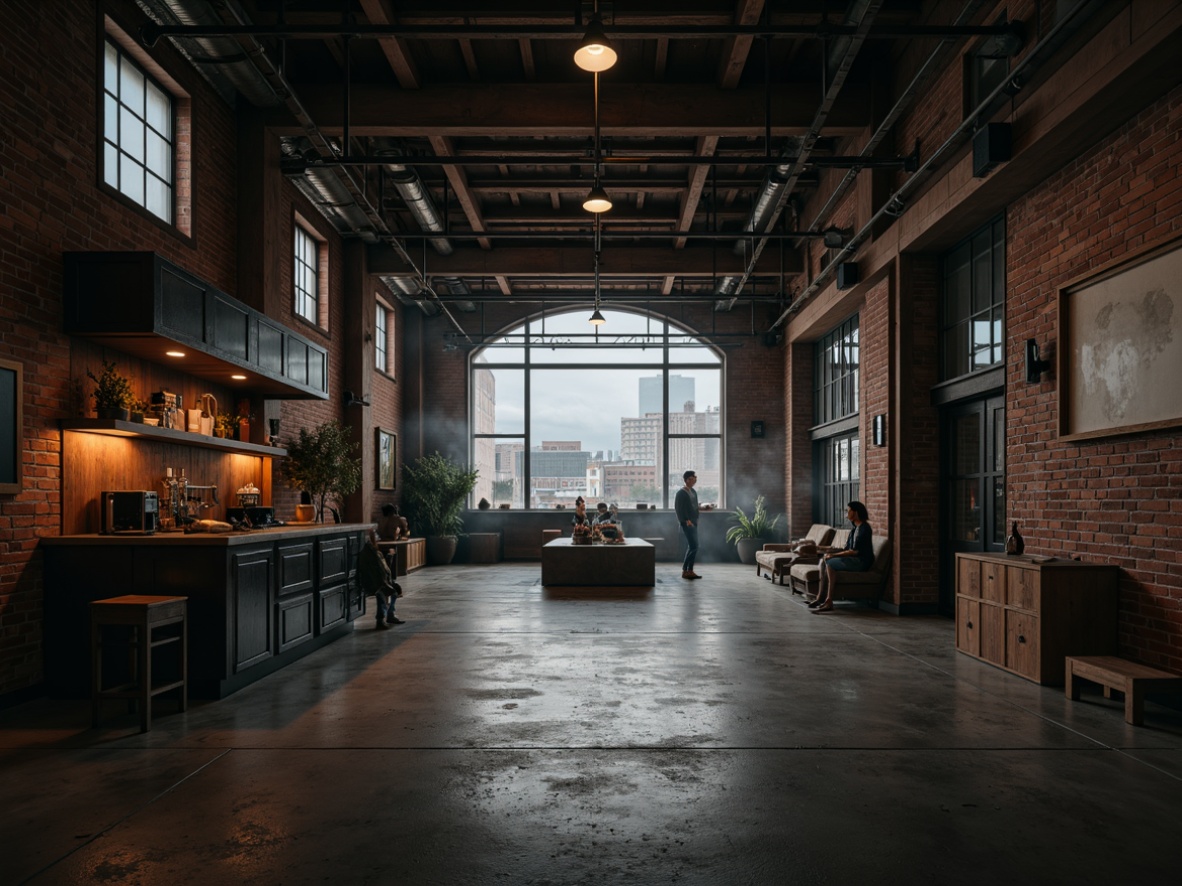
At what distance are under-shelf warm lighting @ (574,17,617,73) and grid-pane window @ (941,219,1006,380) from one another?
4.29m

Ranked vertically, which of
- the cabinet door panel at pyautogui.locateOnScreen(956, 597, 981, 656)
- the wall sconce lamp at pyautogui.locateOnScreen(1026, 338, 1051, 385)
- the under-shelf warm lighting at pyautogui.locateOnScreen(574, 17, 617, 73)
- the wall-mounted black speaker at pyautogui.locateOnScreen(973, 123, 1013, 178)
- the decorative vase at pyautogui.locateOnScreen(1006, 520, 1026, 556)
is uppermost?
the under-shelf warm lighting at pyautogui.locateOnScreen(574, 17, 617, 73)

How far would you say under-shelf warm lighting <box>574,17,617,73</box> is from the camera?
4785mm

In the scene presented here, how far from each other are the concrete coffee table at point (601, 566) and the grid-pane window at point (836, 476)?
350 centimetres

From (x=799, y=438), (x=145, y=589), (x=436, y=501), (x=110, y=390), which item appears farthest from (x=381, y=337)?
(x=145, y=589)

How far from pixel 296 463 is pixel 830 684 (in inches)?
243

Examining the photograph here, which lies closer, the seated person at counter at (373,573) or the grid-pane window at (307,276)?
the seated person at counter at (373,573)

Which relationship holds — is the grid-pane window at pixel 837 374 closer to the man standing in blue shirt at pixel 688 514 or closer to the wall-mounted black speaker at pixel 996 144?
the man standing in blue shirt at pixel 688 514

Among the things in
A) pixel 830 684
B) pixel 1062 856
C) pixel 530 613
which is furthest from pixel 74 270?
pixel 1062 856

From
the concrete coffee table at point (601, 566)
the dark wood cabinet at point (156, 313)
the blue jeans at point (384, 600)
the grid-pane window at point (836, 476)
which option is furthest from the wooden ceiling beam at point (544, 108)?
the concrete coffee table at point (601, 566)

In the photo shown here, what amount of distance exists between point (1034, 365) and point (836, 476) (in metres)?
7.08

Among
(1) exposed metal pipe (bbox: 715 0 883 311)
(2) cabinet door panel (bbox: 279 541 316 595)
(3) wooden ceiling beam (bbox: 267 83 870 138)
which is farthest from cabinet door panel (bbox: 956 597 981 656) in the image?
(2) cabinet door panel (bbox: 279 541 316 595)

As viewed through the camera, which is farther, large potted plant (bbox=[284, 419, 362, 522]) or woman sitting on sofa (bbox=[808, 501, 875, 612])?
woman sitting on sofa (bbox=[808, 501, 875, 612])

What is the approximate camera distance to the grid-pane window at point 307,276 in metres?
10.2

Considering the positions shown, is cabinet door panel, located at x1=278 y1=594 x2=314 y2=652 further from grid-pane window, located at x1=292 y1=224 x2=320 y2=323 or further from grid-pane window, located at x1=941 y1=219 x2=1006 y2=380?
grid-pane window, located at x1=941 y1=219 x2=1006 y2=380
